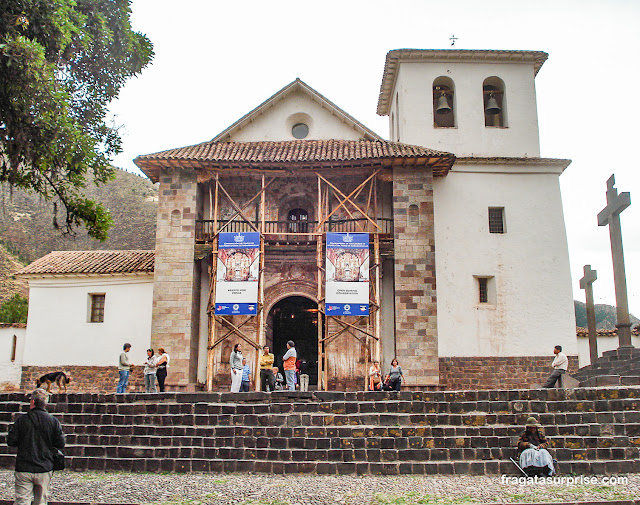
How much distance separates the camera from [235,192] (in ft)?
67.8

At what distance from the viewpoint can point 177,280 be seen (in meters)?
18.7

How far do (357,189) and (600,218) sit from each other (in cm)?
649

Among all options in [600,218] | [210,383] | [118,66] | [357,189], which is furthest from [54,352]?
[600,218]

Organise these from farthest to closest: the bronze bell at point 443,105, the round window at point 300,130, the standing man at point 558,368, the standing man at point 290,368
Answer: the round window at point 300,130
the bronze bell at point 443,105
the standing man at point 290,368
the standing man at point 558,368

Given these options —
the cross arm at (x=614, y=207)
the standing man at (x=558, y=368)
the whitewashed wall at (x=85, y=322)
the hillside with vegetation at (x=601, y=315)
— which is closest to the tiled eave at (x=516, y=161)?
the cross arm at (x=614, y=207)

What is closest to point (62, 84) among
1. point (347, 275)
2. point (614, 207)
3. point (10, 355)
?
point (347, 275)

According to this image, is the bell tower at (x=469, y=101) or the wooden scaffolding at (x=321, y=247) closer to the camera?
the wooden scaffolding at (x=321, y=247)

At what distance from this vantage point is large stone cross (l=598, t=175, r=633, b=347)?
48.5 feet

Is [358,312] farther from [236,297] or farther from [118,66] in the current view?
[118,66]

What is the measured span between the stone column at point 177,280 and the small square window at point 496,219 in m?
Answer: 8.69

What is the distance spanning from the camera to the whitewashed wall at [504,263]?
19.0 metres

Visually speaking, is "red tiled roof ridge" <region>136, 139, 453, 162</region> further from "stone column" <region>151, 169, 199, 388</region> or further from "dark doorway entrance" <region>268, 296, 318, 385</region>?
"dark doorway entrance" <region>268, 296, 318, 385</region>

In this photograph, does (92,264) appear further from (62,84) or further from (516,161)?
(516,161)

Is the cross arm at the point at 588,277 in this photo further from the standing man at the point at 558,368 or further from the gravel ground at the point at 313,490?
the gravel ground at the point at 313,490
